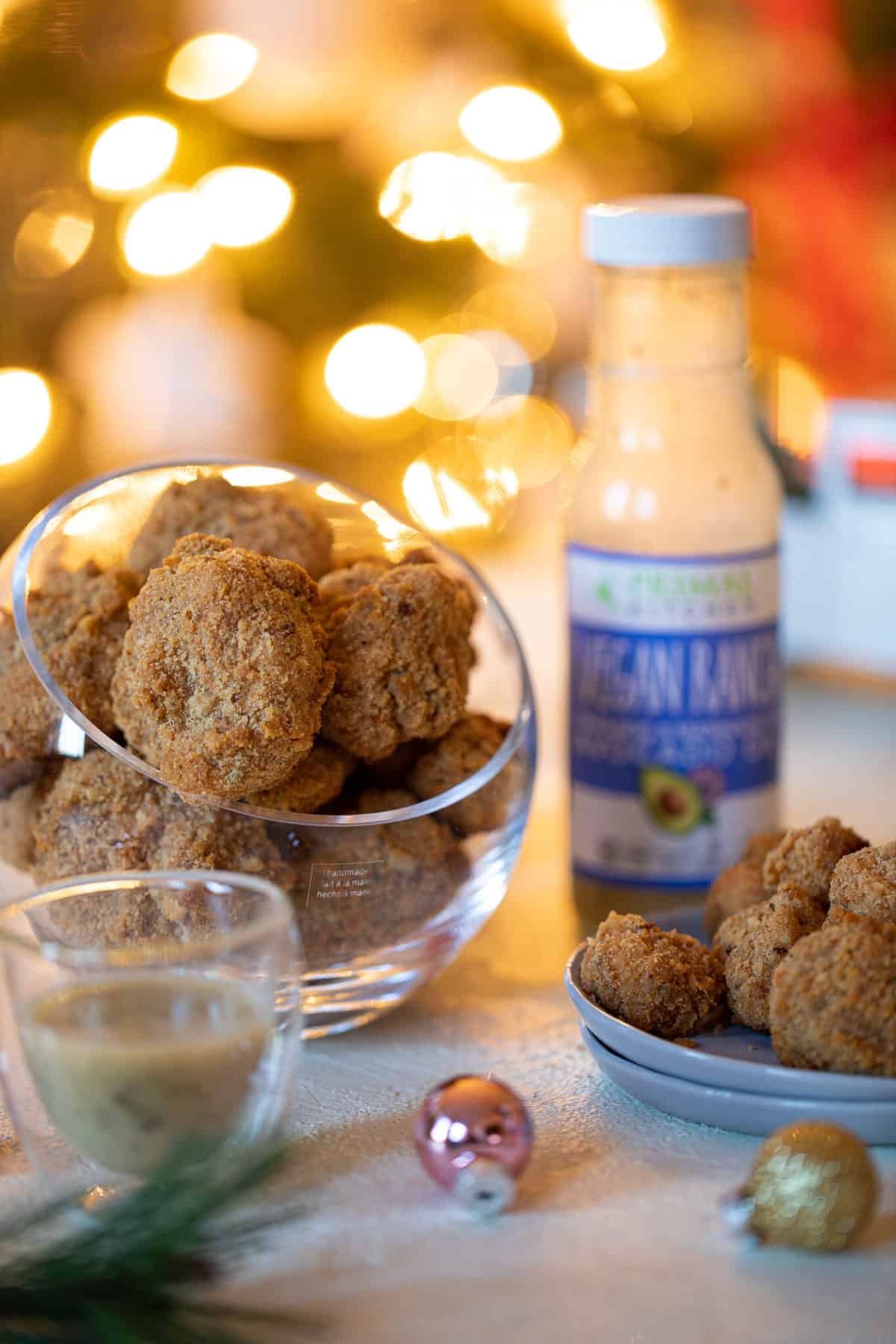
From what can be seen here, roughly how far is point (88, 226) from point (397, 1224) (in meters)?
1.12

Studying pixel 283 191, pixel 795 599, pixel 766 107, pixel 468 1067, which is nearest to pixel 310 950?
pixel 468 1067

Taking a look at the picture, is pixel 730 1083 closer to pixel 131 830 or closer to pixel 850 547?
pixel 131 830

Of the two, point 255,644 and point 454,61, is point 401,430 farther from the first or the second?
point 255,644

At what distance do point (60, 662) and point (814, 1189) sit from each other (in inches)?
13.5

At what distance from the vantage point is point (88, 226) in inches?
56.1

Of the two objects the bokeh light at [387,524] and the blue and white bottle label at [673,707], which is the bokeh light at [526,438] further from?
the bokeh light at [387,524]

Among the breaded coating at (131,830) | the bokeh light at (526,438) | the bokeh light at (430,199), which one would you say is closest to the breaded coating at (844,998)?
the breaded coating at (131,830)

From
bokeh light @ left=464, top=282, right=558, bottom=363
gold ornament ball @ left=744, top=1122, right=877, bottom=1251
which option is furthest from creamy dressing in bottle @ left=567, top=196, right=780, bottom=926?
bokeh light @ left=464, top=282, right=558, bottom=363

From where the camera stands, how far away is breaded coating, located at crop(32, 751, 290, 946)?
609 mm

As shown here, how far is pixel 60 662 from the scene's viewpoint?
62 centimetres

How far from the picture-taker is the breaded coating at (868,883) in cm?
59

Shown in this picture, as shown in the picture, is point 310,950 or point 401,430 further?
point 401,430

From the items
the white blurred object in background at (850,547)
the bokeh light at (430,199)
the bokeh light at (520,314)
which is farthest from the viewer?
the bokeh light at (520,314)

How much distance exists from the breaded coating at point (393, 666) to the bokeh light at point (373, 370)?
0.91 metres
